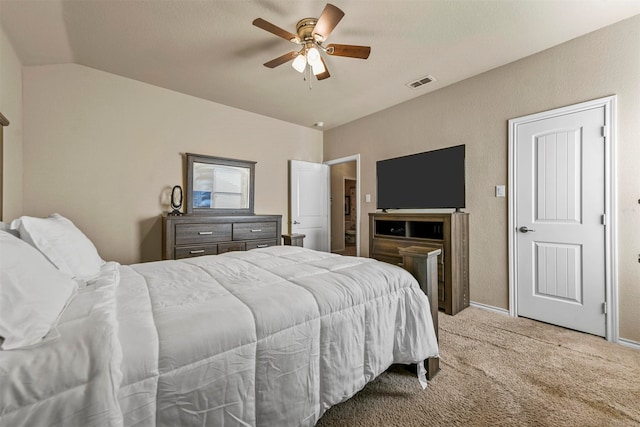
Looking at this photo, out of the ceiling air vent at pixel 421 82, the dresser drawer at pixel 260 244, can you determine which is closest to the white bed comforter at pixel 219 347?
the dresser drawer at pixel 260 244

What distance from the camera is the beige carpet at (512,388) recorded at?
1341 mm

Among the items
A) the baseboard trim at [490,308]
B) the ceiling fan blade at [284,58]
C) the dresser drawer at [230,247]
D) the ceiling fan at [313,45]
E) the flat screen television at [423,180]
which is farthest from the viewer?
the dresser drawer at [230,247]

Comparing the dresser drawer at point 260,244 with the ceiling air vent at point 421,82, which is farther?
the dresser drawer at point 260,244

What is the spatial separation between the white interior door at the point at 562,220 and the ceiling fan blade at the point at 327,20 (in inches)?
85.0

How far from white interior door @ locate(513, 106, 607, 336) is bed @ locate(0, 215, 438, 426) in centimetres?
178

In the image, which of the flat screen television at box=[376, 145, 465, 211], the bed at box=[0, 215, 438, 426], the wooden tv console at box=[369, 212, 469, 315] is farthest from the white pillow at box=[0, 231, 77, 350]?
the flat screen television at box=[376, 145, 465, 211]

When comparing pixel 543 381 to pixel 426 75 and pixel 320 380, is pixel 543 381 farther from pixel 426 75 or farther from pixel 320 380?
pixel 426 75

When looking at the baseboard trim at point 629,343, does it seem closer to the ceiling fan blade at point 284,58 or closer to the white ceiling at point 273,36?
the white ceiling at point 273,36

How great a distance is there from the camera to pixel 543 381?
1.63 metres

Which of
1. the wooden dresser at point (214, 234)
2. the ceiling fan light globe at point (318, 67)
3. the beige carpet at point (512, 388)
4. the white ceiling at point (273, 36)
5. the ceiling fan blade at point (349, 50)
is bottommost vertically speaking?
the beige carpet at point (512, 388)

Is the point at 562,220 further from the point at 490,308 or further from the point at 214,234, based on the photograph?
the point at 214,234

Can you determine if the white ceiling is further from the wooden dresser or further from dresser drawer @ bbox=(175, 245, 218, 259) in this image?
dresser drawer @ bbox=(175, 245, 218, 259)

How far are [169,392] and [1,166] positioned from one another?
2.53 meters

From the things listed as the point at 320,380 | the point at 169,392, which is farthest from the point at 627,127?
the point at 169,392
